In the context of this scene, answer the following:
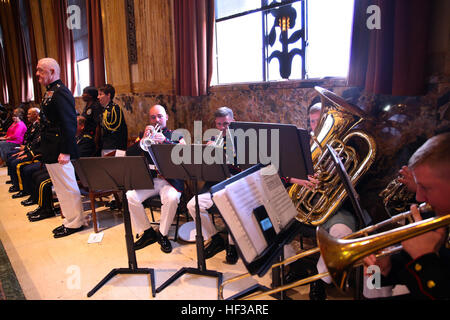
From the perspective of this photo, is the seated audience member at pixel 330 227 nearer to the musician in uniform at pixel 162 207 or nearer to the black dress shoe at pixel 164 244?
the musician in uniform at pixel 162 207

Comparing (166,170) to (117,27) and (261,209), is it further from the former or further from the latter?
(117,27)

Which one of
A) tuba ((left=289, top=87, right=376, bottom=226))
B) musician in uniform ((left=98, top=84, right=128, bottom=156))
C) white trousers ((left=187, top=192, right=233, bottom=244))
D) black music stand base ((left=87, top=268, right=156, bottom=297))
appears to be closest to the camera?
tuba ((left=289, top=87, right=376, bottom=226))

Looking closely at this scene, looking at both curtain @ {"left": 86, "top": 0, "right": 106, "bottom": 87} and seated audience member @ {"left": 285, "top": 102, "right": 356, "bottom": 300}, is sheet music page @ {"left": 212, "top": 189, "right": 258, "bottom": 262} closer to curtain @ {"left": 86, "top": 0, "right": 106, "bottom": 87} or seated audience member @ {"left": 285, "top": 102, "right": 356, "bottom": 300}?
seated audience member @ {"left": 285, "top": 102, "right": 356, "bottom": 300}

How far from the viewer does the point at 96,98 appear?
16.1 feet

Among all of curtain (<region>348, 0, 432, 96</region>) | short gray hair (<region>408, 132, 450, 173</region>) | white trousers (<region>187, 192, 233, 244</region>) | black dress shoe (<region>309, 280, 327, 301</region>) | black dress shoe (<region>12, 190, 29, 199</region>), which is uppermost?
curtain (<region>348, 0, 432, 96</region>)

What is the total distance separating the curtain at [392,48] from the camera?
2.14 m

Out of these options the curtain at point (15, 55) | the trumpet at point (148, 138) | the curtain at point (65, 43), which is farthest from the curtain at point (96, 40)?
the curtain at point (15, 55)

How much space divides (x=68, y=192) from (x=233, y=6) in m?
2.97

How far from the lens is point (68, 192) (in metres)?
3.60

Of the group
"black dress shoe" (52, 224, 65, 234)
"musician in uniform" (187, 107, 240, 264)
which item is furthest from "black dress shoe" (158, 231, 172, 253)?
"black dress shoe" (52, 224, 65, 234)

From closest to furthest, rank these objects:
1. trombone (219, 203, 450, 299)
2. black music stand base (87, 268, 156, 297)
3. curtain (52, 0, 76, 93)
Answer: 1. trombone (219, 203, 450, 299)
2. black music stand base (87, 268, 156, 297)
3. curtain (52, 0, 76, 93)

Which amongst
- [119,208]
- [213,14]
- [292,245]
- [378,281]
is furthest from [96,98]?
[378,281]

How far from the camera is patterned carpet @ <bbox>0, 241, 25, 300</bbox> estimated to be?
8.00 ft

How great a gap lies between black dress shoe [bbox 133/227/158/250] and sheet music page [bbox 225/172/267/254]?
6.35 ft
